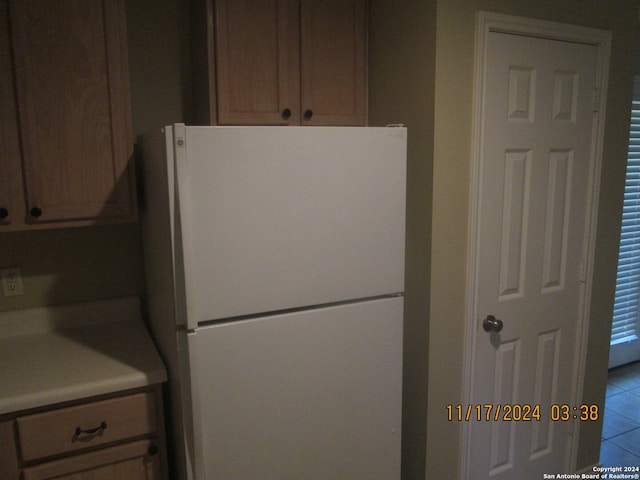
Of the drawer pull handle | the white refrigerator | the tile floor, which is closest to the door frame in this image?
the white refrigerator

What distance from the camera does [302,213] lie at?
4.58 ft

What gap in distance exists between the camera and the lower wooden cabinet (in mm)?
1436

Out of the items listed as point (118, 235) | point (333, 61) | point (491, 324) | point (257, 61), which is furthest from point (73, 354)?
point (491, 324)

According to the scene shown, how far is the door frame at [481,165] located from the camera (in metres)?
1.70

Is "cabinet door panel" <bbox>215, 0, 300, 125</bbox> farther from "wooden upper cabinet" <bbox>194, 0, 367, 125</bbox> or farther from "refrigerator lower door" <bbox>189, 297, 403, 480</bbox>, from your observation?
"refrigerator lower door" <bbox>189, 297, 403, 480</bbox>

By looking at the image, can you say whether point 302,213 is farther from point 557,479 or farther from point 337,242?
point 557,479

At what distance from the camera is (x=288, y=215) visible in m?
1.38

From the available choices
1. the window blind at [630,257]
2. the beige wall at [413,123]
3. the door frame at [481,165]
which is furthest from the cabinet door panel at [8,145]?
the window blind at [630,257]

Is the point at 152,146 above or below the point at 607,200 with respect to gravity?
above

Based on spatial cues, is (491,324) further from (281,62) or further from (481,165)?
(281,62)

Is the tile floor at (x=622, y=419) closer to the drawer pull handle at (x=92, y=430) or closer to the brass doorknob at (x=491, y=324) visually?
the brass doorknob at (x=491, y=324)

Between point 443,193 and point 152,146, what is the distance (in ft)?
3.31

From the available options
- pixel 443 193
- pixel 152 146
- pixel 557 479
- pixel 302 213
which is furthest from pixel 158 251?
pixel 557 479

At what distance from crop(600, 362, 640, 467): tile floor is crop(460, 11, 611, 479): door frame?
523mm
